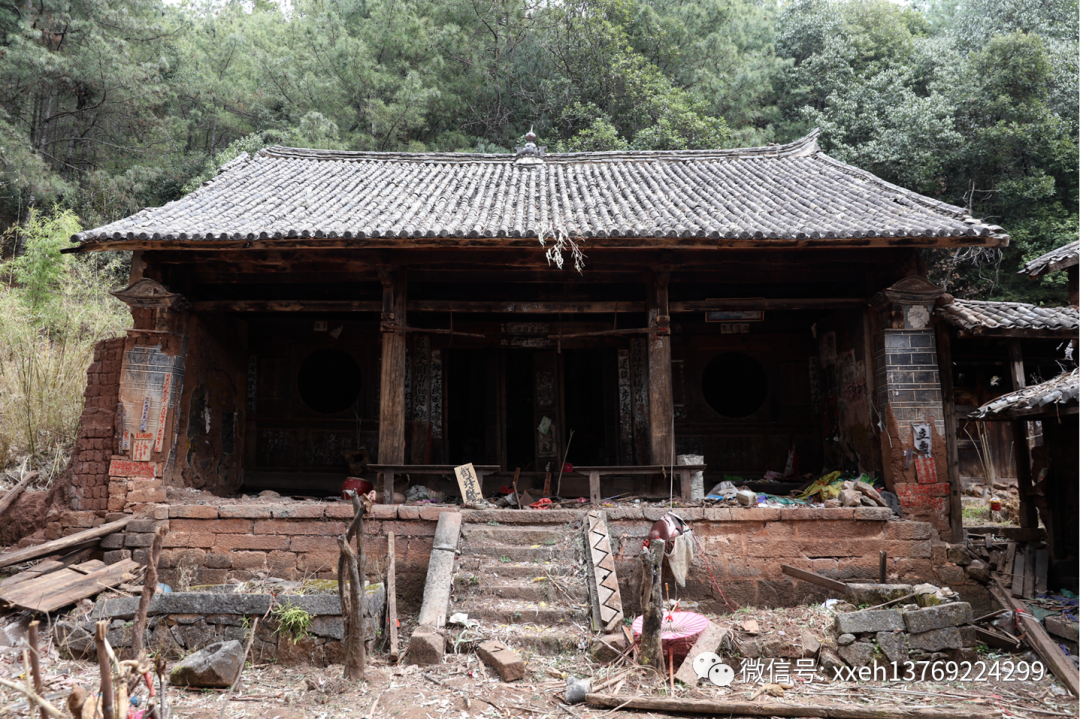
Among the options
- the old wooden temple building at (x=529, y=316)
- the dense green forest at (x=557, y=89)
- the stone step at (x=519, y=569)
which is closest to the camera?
the stone step at (x=519, y=569)

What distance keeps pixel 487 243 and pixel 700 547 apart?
4188mm

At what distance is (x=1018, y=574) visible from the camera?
310 inches

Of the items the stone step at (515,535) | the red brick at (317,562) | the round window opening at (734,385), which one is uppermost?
the round window opening at (734,385)

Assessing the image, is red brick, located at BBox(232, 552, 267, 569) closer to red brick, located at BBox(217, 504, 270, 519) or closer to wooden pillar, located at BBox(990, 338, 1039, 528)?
red brick, located at BBox(217, 504, 270, 519)

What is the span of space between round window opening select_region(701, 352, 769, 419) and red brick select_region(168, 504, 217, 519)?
23.7 feet

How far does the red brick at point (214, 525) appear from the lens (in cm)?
772

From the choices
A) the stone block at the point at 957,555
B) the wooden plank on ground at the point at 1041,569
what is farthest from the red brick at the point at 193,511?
the wooden plank on ground at the point at 1041,569

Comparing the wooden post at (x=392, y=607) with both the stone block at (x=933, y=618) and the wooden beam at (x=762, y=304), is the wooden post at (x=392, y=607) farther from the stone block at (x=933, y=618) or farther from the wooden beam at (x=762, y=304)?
the wooden beam at (x=762, y=304)

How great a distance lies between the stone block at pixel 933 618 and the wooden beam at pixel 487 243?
154 inches

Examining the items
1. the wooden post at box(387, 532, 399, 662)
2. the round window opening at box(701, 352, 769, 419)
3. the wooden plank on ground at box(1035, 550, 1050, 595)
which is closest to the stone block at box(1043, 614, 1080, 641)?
the wooden plank on ground at box(1035, 550, 1050, 595)

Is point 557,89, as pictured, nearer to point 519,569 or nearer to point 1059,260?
point 1059,260

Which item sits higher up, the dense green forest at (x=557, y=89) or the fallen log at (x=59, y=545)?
the dense green forest at (x=557, y=89)

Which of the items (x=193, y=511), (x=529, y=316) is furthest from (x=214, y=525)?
(x=529, y=316)

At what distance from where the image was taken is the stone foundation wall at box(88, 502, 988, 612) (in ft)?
24.4
